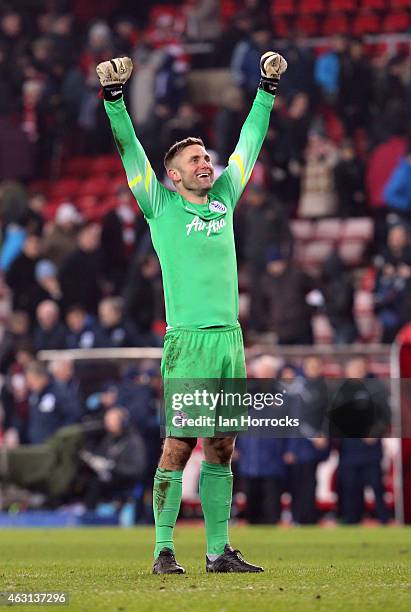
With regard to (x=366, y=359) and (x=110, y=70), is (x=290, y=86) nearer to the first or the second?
(x=366, y=359)

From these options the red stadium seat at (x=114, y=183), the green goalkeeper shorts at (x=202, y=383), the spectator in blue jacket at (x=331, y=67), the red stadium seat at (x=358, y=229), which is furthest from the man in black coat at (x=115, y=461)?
the green goalkeeper shorts at (x=202, y=383)

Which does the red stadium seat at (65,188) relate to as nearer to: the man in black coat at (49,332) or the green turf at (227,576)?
the man in black coat at (49,332)

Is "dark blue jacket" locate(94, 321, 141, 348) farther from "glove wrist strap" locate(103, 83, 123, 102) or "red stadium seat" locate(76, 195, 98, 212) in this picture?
"glove wrist strap" locate(103, 83, 123, 102)

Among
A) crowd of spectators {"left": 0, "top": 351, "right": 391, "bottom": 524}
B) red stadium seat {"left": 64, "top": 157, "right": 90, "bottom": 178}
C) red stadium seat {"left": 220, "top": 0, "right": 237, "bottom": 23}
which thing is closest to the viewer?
crowd of spectators {"left": 0, "top": 351, "right": 391, "bottom": 524}

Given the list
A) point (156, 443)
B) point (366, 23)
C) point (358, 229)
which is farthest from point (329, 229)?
point (366, 23)

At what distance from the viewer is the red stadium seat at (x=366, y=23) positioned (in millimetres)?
23578

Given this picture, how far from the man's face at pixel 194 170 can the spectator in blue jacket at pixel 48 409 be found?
964cm

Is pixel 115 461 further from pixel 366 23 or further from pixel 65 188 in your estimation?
pixel 366 23

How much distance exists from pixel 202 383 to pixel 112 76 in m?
1.56

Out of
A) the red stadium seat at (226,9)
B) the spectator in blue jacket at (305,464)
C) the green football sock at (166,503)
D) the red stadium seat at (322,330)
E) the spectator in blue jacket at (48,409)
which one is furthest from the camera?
the red stadium seat at (226,9)

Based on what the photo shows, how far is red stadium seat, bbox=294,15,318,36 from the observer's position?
23.9 m

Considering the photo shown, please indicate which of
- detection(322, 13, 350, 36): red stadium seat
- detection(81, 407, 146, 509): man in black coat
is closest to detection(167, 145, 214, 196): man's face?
detection(81, 407, 146, 509): man in black coat

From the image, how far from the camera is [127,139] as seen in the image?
7.35m

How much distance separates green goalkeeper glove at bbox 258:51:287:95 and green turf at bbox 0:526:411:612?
2552 mm
